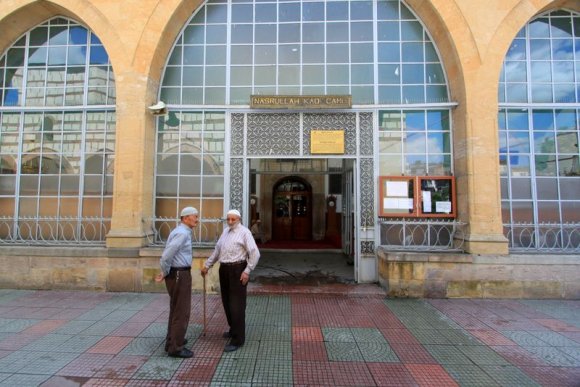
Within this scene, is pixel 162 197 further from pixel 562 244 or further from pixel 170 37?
Answer: pixel 562 244

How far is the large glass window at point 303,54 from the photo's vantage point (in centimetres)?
723

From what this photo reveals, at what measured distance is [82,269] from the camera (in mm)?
6488

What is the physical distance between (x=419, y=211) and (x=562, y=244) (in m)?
3.00

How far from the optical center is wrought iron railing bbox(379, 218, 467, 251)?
6.77 metres

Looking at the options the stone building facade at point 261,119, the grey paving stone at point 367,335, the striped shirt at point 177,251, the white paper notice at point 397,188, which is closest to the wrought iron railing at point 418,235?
the stone building facade at point 261,119

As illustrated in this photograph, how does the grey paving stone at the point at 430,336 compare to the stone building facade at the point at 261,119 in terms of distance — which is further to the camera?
the stone building facade at the point at 261,119

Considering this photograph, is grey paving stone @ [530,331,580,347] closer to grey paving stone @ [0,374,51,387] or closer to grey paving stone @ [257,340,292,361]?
grey paving stone @ [257,340,292,361]

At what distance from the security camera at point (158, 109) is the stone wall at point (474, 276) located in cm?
556

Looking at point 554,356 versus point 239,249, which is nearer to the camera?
point 554,356

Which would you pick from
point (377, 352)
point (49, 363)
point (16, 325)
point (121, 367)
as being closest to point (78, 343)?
point (49, 363)

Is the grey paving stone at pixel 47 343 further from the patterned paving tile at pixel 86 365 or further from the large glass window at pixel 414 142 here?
the large glass window at pixel 414 142

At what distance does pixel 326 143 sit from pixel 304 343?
421 centimetres

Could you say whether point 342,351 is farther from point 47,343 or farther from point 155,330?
point 47,343

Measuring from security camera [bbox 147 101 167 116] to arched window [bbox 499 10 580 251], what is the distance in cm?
724
